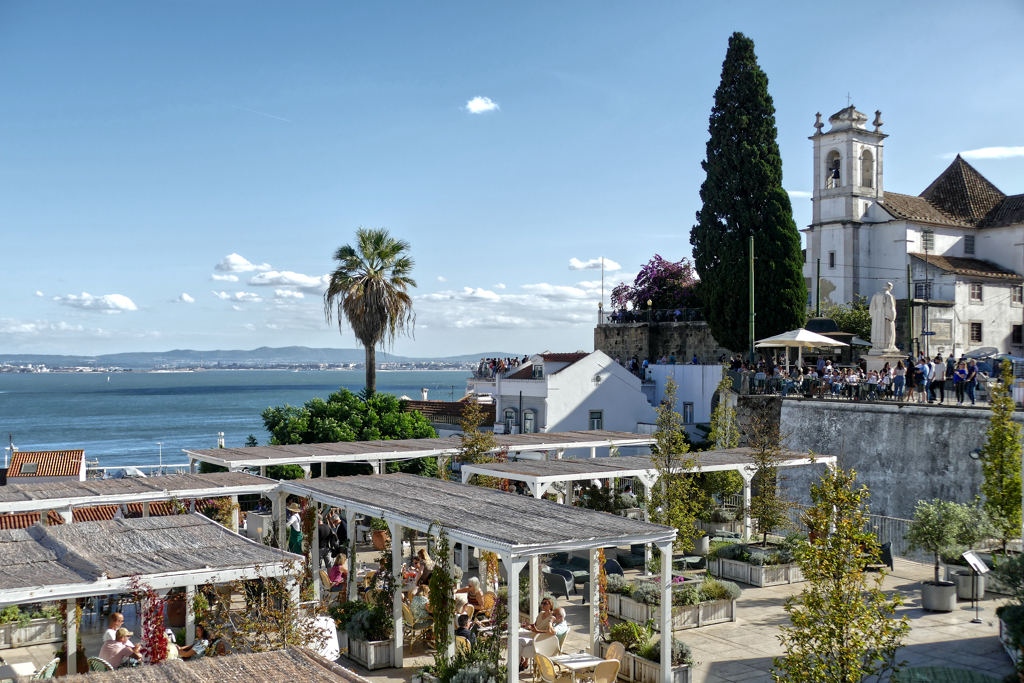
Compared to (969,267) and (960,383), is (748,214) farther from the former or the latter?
(969,267)

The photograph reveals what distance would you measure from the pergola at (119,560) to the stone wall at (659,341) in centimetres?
3280

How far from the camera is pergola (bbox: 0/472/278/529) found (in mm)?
14031

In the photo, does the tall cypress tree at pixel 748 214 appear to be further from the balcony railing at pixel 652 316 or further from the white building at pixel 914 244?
the white building at pixel 914 244

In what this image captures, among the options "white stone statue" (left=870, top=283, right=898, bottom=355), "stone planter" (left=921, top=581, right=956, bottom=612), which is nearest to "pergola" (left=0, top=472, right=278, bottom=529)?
"stone planter" (left=921, top=581, right=956, bottom=612)

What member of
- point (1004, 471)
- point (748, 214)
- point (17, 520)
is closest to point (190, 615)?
point (17, 520)

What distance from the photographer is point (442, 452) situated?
20438 mm

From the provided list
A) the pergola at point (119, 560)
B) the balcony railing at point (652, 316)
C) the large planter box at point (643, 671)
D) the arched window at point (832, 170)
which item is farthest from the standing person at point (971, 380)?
the arched window at point (832, 170)

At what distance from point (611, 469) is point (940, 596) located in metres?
6.10

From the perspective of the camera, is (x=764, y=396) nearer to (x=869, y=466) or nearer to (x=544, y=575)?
(x=869, y=466)

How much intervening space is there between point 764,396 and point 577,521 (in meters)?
21.5

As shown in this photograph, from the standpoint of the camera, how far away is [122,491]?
15.2 metres

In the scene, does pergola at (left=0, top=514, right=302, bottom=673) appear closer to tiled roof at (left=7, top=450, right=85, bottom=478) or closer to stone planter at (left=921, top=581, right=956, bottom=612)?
stone planter at (left=921, top=581, right=956, bottom=612)

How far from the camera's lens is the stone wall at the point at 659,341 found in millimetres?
42244

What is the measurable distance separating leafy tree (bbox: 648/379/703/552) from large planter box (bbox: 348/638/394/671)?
241 inches
